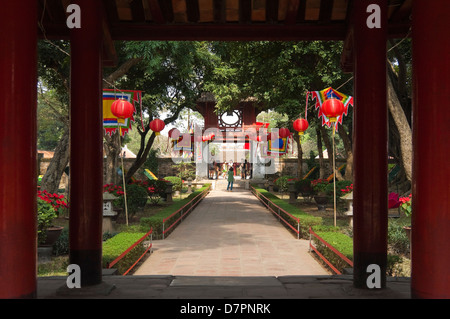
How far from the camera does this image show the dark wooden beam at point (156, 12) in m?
4.94

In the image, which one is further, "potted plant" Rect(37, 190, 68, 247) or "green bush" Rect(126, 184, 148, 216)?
"green bush" Rect(126, 184, 148, 216)

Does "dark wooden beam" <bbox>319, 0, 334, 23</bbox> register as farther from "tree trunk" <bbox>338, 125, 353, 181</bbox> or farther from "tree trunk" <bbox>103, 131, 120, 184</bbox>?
"tree trunk" <bbox>338, 125, 353, 181</bbox>

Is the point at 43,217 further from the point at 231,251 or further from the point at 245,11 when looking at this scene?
the point at 245,11

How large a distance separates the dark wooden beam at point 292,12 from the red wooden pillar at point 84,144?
85.8 inches

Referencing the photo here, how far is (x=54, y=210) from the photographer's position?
8906mm

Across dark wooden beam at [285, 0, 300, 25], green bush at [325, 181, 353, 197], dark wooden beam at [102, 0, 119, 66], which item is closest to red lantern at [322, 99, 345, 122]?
green bush at [325, 181, 353, 197]

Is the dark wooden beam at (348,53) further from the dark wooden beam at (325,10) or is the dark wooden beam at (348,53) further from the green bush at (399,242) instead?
the green bush at (399,242)

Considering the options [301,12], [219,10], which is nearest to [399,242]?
[301,12]

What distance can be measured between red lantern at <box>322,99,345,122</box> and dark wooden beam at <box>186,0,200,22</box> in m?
7.04
